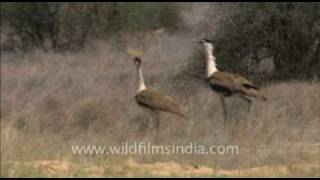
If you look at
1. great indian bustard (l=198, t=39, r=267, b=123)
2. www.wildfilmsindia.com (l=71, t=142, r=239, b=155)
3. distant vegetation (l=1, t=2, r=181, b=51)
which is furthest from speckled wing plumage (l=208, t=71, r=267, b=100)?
distant vegetation (l=1, t=2, r=181, b=51)

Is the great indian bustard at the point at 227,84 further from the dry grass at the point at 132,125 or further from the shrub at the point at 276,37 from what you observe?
the shrub at the point at 276,37

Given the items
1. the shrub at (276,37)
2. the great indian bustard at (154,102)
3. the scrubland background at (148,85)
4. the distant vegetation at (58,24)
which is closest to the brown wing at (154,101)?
the great indian bustard at (154,102)

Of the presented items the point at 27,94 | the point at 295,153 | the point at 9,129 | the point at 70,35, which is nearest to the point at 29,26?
the point at 70,35

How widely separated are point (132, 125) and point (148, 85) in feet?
13.9

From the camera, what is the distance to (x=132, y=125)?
13078mm

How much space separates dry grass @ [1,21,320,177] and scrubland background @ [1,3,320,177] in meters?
0.03

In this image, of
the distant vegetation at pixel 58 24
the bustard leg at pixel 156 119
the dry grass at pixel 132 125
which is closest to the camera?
the dry grass at pixel 132 125

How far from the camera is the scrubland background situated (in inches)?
382

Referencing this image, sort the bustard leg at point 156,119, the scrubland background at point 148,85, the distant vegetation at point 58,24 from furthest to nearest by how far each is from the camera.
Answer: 1. the distant vegetation at point 58,24
2. the bustard leg at point 156,119
3. the scrubland background at point 148,85

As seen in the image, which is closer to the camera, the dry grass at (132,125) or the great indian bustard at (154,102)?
the dry grass at (132,125)

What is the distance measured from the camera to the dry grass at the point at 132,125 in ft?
30.5

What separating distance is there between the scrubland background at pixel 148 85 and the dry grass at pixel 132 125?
3 centimetres

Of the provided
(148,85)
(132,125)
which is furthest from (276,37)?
Result: (132,125)

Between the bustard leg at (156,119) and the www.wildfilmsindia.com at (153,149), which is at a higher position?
the bustard leg at (156,119)
